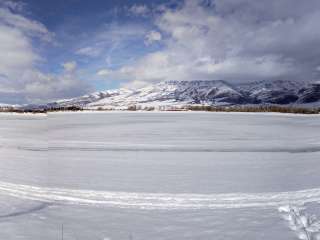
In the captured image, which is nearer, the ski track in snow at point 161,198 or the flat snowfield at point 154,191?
the flat snowfield at point 154,191

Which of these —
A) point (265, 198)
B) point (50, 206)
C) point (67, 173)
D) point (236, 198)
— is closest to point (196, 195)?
point (236, 198)

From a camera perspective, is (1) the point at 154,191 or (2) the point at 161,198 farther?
(1) the point at 154,191

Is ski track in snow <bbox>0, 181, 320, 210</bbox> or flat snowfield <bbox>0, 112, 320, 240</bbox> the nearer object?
flat snowfield <bbox>0, 112, 320, 240</bbox>

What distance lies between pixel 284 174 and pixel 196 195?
4.29 metres

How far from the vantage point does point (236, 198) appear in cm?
791

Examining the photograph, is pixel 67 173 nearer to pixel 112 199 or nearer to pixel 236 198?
pixel 112 199

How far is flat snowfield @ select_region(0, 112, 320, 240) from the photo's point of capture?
19.5ft

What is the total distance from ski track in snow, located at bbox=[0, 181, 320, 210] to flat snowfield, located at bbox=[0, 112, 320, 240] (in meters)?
0.02

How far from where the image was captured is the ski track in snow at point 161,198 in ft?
24.1

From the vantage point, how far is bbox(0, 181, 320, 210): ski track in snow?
734 centimetres

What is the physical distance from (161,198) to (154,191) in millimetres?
703

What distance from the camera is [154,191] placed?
337 inches

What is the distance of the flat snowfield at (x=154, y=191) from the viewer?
596 cm

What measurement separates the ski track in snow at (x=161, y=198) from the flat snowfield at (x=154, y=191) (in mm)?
24
